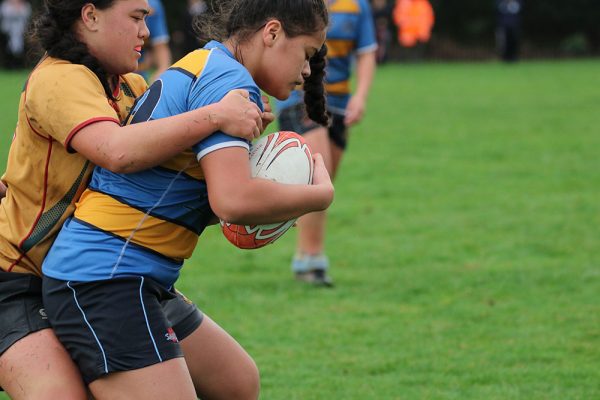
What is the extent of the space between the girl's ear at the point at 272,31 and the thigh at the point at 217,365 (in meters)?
1.06

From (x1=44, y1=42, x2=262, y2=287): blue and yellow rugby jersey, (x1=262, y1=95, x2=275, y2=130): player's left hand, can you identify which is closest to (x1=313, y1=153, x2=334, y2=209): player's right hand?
(x1=262, y1=95, x2=275, y2=130): player's left hand

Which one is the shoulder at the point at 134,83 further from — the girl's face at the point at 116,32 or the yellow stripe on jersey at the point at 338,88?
the yellow stripe on jersey at the point at 338,88

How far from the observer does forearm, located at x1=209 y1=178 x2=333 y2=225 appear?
118 inches

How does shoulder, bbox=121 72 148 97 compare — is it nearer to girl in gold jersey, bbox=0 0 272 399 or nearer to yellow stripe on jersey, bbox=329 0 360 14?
girl in gold jersey, bbox=0 0 272 399

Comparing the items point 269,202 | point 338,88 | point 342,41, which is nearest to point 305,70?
point 269,202

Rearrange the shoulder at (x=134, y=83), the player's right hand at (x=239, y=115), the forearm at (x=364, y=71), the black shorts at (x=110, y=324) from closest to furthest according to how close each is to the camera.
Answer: the player's right hand at (x=239, y=115) < the black shorts at (x=110, y=324) < the shoulder at (x=134, y=83) < the forearm at (x=364, y=71)

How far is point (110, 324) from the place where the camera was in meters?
3.10

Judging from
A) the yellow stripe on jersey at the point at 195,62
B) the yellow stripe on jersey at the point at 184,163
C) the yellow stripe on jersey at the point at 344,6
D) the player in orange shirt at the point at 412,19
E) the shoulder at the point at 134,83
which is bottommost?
the player in orange shirt at the point at 412,19

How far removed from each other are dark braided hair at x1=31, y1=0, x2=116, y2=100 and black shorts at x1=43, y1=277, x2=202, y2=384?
65 centimetres

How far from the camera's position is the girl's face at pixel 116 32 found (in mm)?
3260

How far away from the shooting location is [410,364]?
18.0 feet

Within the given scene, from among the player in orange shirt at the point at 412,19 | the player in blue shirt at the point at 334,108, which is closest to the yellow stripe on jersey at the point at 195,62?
the player in blue shirt at the point at 334,108

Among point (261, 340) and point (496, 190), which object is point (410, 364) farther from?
→ point (496, 190)

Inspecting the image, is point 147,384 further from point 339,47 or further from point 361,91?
point 361,91
